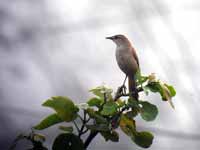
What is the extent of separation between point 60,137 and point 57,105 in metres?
0.07

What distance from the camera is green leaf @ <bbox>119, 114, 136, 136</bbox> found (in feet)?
2.56

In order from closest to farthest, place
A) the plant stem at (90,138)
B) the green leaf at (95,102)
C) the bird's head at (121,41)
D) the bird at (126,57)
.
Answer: the plant stem at (90,138) → the green leaf at (95,102) → the bird at (126,57) → the bird's head at (121,41)

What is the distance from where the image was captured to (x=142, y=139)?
81 centimetres

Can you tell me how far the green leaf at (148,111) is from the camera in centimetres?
82

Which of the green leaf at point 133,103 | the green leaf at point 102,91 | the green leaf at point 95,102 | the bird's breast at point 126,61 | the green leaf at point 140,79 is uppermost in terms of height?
the bird's breast at point 126,61

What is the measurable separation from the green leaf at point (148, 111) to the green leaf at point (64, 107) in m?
0.11

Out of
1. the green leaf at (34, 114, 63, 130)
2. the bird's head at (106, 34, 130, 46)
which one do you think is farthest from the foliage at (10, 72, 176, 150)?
the bird's head at (106, 34, 130, 46)

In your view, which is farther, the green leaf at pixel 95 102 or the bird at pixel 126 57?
the bird at pixel 126 57

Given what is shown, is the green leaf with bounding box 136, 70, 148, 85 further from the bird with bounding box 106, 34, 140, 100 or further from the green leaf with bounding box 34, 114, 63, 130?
the bird with bounding box 106, 34, 140, 100

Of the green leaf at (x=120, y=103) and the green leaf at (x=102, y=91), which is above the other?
the green leaf at (x=102, y=91)

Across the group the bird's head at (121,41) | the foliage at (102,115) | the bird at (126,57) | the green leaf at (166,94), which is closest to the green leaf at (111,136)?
the foliage at (102,115)

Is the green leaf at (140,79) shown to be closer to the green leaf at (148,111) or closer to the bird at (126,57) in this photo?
the green leaf at (148,111)

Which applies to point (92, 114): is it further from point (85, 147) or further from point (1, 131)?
point (1, 131)

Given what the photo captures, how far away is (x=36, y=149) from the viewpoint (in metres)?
0.73
